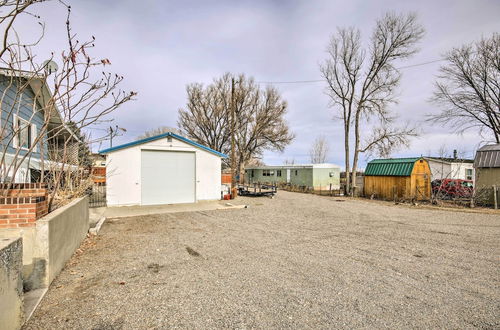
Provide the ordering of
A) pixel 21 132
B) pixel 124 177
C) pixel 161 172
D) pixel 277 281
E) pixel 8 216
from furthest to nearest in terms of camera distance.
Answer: pixel 161 172 → pixel 124 177 → pixel 21 132 → pixel 277 281 → pixel 8 216

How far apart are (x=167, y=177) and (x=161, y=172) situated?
14.4 inches

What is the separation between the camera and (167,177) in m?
12.3

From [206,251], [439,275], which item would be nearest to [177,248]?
[206,251]

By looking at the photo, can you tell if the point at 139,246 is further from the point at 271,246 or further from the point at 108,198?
the point at 108,198

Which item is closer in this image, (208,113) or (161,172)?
(161,172)

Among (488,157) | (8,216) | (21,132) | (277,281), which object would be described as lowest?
(277,281)

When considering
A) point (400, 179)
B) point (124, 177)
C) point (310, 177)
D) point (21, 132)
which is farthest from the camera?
point (310, 177)

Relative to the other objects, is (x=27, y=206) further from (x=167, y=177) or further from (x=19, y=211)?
(x=167, y=177)

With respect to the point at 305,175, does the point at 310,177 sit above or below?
below

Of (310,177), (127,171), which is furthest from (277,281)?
(310,177)

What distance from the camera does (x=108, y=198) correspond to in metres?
11.2

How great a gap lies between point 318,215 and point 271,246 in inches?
194

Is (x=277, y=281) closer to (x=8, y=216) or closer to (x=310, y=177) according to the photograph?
(x=8, y=216)

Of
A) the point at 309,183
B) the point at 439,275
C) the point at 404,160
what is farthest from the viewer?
the point at 309,183
